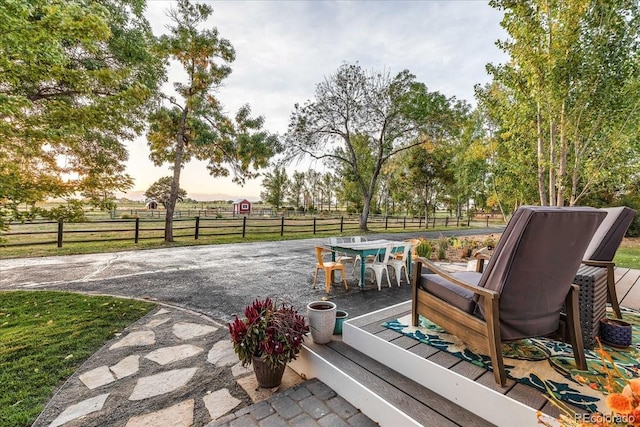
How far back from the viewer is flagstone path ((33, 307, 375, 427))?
66.2 inches

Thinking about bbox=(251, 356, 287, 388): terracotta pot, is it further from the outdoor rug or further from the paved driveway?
the paved driveway

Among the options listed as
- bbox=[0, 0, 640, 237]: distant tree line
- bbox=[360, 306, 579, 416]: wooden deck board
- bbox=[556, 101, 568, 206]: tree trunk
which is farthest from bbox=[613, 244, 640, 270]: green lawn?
bbox=[360, 306, 579, 416]: wooden deck board

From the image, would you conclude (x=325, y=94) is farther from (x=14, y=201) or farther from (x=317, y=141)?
(x=14, y=201)

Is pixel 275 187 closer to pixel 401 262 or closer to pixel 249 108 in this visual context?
pixel 249 108

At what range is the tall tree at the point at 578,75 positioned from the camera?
4.26 m

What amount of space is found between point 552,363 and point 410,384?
3.20 feet

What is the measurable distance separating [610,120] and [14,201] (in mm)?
8074

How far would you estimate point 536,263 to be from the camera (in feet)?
5.29

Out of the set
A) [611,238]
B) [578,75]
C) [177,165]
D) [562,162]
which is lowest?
[611,238]

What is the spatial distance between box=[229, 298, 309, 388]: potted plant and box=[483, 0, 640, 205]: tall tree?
18.0 ft

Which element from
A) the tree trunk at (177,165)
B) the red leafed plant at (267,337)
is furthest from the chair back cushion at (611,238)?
the tree trunk at (177,165)

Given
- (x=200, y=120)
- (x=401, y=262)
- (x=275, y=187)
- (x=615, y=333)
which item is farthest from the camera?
(x=275, y=187)

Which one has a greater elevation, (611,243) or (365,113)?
(365,113)

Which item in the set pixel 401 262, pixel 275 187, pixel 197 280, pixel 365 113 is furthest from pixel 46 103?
pixel 275 187
